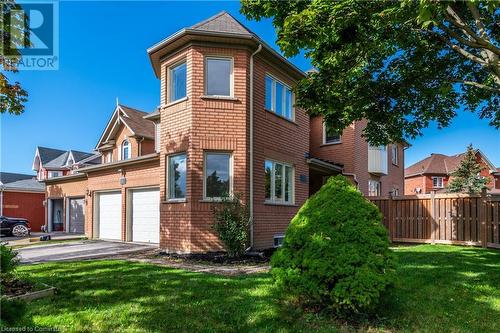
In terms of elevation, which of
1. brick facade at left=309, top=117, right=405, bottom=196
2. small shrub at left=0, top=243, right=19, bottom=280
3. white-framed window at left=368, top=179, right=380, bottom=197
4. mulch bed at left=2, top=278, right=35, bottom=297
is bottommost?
mulch bed at left=2, top=278, right=35, bottom=297

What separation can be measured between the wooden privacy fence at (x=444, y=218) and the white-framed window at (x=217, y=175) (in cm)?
804

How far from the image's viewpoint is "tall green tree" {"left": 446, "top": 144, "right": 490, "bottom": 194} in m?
29.2

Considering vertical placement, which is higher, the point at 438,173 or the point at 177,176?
the point at 438,173

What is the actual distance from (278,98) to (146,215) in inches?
301

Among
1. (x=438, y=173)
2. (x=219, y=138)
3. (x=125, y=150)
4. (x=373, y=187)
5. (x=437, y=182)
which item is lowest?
(x=373, y=187)

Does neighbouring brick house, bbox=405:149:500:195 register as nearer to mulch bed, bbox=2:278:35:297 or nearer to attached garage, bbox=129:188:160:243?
attached garage, bbox=129:188:160:243

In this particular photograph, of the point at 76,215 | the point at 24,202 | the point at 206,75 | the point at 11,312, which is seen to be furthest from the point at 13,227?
the point at 11,312

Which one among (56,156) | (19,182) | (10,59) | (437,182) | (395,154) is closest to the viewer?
(10,59)

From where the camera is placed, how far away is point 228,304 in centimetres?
500

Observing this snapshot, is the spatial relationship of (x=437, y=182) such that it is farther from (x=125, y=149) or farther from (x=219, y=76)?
(x=219, y=76)

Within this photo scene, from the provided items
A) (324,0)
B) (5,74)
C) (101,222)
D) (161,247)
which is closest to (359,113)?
(324,0)

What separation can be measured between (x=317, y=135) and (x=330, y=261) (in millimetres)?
15165

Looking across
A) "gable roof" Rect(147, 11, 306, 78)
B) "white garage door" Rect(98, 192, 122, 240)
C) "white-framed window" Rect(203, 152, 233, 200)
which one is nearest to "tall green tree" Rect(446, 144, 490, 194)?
"gable roof" Rect(147, 11, 306, 78)

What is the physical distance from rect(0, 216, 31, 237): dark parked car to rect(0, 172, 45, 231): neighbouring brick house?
6.05 metres
